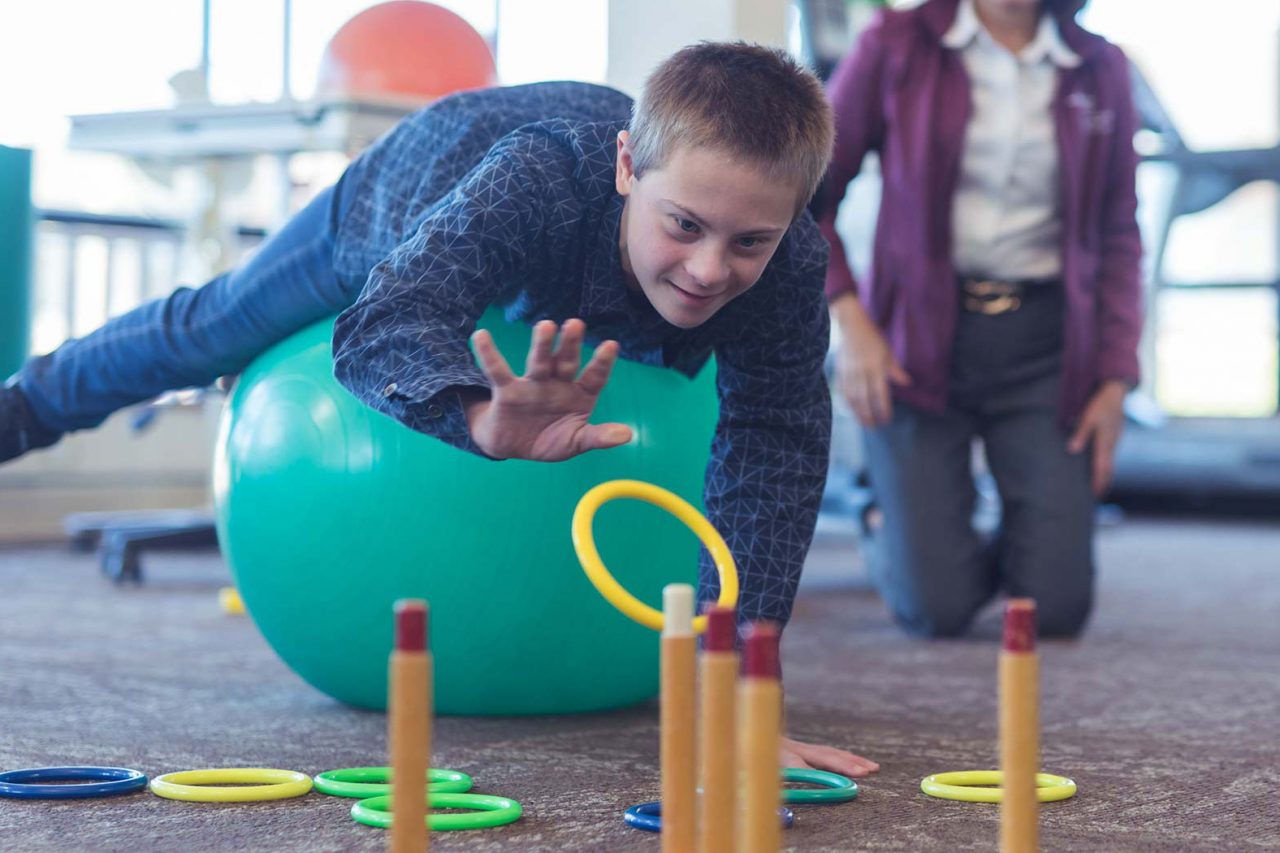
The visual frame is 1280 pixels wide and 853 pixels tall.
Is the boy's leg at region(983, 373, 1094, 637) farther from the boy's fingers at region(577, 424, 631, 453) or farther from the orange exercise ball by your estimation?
the boy's fingers at region(577, 424, 631, 453)

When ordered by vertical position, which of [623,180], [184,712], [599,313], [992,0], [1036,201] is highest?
[992,0]

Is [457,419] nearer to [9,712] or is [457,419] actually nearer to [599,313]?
[599,313]

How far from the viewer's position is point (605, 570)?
129 centimetres

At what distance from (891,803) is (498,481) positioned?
56 cm

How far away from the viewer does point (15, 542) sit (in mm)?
4219

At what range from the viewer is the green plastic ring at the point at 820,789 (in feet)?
4.69

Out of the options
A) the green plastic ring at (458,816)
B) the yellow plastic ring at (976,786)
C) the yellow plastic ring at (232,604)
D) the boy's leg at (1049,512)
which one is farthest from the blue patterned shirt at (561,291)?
the yellow plastic ring at (232,604)

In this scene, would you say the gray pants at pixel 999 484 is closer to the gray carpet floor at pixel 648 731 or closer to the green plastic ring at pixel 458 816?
the gray carpet floor at pixel 648 731

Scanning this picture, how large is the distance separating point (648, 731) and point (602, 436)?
27.9 inches

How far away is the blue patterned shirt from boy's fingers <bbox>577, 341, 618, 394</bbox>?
183mm

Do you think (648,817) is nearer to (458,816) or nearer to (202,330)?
(458,816)

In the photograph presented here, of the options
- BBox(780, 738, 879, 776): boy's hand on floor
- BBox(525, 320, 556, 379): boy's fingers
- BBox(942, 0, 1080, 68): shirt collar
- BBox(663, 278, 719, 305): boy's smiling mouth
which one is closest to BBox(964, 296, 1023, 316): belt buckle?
BBox(942, 0, 1080, 68): shirt collar

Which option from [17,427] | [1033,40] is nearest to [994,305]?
[1033,40]

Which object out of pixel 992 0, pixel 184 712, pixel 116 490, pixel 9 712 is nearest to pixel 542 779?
pixel 184 712
